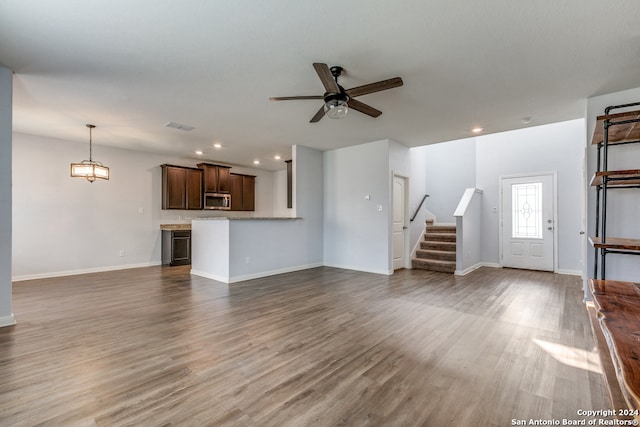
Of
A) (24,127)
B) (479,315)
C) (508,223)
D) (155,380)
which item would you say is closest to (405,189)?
(508,223)

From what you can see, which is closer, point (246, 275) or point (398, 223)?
point (246, 275)

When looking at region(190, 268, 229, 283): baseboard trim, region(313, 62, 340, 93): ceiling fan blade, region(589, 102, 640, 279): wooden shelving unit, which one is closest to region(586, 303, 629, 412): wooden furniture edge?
region(589, 102, 640, 279): wooden shelving unit

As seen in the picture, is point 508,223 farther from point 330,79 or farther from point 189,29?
point 189,29

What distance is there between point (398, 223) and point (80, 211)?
665cm

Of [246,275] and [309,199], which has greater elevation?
[309,199]

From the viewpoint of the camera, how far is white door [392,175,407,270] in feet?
19.7

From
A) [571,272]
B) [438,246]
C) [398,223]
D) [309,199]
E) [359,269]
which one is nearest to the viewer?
[571,272]

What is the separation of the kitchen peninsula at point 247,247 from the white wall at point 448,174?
3868mm

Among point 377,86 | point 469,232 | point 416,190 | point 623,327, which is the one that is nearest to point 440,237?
point 469,232

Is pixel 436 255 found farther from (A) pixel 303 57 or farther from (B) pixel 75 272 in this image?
(B) pixel 75 272

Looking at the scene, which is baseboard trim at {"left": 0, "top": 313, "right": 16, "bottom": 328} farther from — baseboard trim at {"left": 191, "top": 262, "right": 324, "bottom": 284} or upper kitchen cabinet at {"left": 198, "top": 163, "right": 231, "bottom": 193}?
upper kitchen cabinet at {"left": 198, "top": 163, "right": 231, "bottom": 193}

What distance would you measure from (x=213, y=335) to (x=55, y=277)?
15.9 ft

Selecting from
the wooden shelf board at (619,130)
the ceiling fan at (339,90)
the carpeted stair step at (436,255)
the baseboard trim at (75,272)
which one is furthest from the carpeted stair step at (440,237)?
the baseboard trim at (75,272)

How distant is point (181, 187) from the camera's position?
7121 millimetres
